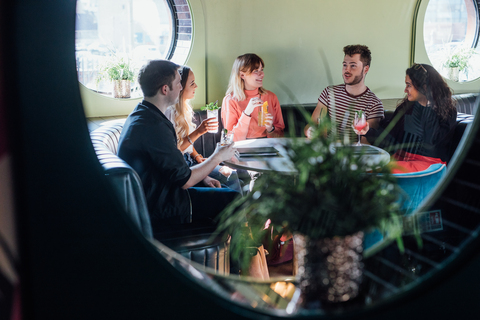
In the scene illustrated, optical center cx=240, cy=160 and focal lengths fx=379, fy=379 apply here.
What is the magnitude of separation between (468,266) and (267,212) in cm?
28

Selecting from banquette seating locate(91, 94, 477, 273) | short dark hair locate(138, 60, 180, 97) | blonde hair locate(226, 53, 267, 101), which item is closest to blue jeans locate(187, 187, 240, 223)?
banquette seating locate(91, 94, 477, 273)

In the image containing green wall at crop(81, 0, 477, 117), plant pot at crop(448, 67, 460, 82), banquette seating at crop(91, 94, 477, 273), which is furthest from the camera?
plant pot at crop(448, 67, 460, 82)

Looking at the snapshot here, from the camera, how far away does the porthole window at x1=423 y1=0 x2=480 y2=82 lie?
3721 mm

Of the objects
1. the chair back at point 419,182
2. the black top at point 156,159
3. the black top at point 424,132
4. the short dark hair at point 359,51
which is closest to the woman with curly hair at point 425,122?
the black top at point 424,132

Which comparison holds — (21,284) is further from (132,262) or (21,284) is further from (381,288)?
(381,288)

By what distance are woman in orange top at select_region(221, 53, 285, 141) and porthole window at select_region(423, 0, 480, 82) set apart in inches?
82.8

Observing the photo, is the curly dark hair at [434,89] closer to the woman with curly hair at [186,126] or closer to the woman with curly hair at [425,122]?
the woman with curly hair at [425,122]

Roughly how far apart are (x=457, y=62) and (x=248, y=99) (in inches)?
99.7

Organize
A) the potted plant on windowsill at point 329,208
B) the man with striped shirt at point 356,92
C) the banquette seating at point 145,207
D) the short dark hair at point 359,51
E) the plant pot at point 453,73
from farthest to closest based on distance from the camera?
1. the plant pot at point 453,73
2. the short dark hair at point 359,51
3. the man with striped shirt at point 356,92
4. the banquette seating at point 145,207
5. the potted plant on windowsill at point 329,208

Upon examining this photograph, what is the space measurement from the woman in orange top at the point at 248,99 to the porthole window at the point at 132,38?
55cm

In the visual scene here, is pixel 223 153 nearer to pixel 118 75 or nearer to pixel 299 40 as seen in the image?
pixel 118 75

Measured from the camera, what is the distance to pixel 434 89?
1821mm

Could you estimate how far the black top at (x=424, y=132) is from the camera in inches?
70.7

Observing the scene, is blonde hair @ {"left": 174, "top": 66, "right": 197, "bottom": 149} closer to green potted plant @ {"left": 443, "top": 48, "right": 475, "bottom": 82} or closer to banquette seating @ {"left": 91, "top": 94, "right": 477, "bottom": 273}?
banquette seating @ {"left": 91, "top": 94, "right": 477, "bottom": 273}
